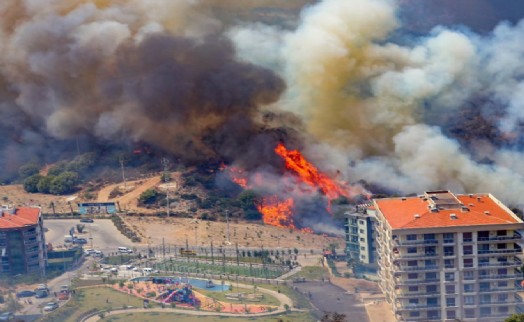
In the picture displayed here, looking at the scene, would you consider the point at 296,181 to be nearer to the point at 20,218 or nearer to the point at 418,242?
the point at 20,218

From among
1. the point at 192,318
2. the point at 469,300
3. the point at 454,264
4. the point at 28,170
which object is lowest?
the point at 192,318

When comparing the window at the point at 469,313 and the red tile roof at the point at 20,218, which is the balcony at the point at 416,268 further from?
the red tile roof at the point at 20,218

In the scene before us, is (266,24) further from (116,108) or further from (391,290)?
(391,290)

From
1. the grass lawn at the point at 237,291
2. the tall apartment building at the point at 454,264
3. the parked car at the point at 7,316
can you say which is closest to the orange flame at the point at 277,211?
the grass lawn at the point at 237,291

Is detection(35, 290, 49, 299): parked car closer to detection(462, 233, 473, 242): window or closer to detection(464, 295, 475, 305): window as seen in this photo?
detection(464, 295, 475, 305): window

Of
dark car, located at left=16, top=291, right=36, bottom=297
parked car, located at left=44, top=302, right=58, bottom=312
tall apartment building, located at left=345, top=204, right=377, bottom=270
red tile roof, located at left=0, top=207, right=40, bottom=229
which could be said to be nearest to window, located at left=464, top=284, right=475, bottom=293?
tall apartment building, located at left=345, top=204, right=377, bottom=270

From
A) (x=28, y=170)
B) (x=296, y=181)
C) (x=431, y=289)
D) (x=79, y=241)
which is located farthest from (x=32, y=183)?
(x=431, y=289)

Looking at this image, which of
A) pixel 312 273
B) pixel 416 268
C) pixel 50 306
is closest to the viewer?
pixel 416 268
